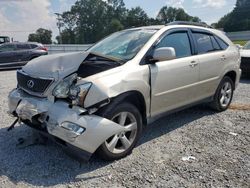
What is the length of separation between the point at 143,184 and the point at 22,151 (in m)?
1.90

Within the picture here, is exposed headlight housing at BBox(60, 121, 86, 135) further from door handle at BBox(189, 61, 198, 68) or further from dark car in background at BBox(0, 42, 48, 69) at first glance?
dark car in background at BBox(0, 42, 48, 69)

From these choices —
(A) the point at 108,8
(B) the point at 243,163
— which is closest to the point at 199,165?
(B) the point at 243,163

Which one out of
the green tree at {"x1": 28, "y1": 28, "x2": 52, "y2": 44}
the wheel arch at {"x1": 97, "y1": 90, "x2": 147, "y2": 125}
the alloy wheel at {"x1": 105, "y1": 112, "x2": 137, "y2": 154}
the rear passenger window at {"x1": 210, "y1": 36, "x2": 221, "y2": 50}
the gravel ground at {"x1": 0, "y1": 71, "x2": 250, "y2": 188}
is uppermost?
the green tree at {"x1": 28, "y1": 28, "x2": 52, "y2": 44}

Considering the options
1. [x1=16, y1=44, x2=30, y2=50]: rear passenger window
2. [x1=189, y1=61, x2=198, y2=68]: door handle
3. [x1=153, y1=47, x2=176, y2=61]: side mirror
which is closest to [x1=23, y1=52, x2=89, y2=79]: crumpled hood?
[x1=153, y1=47, x2=176, y2=61]: side mirror

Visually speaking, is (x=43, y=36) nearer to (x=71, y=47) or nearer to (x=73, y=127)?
(x=71, y=47)

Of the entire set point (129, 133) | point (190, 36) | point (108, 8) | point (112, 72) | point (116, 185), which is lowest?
point (116, 185)

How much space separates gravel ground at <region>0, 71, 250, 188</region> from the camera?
11.2 ft

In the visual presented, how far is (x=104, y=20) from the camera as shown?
82.1 meters

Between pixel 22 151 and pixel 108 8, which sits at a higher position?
pixel 108 8

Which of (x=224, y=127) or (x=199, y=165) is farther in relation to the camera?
(x=224, y=127)

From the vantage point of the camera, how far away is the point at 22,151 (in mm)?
4223

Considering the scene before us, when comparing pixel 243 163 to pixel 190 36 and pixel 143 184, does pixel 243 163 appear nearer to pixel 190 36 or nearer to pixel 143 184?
pixel 143 184

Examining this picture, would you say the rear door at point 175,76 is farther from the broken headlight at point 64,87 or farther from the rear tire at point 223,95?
the broken headlight at point 64,87

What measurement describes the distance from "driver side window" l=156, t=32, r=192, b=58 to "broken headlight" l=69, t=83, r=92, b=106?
5.24 ft
